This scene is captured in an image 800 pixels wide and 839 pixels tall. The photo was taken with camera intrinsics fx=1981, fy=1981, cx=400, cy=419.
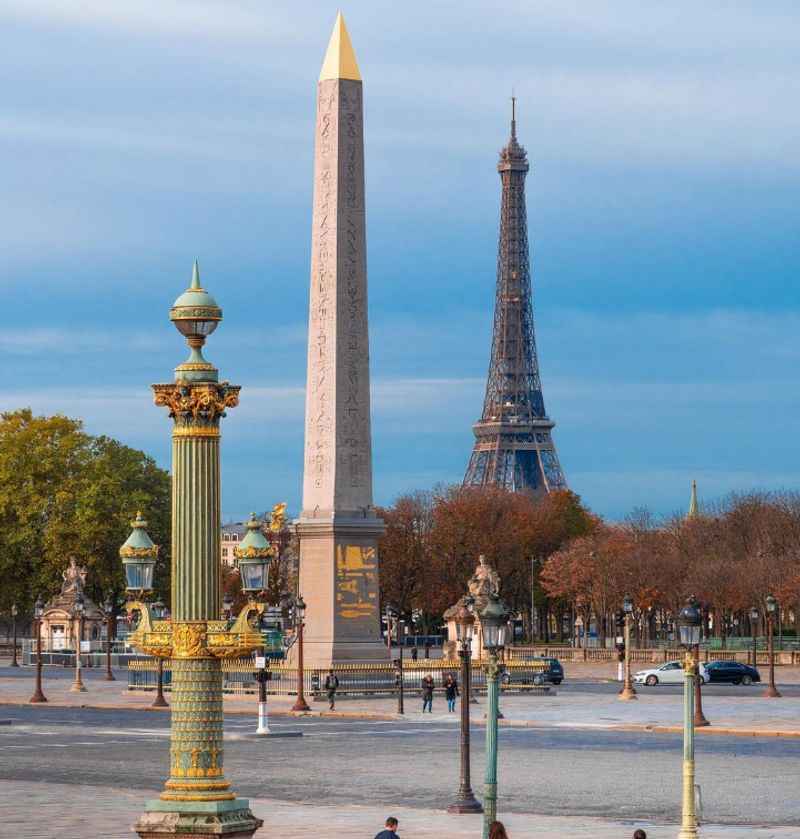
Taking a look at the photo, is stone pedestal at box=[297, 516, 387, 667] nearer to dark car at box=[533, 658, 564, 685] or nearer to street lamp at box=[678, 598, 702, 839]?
dark car at box=[533, 658, 564, 685]

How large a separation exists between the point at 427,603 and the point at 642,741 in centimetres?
6930

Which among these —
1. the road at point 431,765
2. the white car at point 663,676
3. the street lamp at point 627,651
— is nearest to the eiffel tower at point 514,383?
the white car at point 663,676

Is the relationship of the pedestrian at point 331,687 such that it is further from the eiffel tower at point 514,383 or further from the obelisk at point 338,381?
the eiffel tower at point 514,383

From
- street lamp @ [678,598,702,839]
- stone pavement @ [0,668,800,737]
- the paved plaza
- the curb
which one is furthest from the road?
street lamp @ [678,598,702,839]

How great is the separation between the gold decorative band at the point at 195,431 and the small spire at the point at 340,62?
37.9m

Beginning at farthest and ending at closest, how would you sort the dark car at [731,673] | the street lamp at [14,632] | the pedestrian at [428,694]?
the street lamp at [14,632], the dark car at [731,673], the pedestrian at [428,694]

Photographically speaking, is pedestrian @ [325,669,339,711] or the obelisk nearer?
pedestrian @ [325,669,339,711]

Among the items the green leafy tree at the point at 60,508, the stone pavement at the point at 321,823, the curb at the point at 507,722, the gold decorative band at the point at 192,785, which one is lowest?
the curb at the point at 507,722

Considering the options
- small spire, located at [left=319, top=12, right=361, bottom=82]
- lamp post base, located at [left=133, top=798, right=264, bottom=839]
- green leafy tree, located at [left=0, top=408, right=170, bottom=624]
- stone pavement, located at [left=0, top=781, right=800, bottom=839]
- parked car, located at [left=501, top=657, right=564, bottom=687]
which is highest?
small spire, located at [left=319, top=12, right=361, bottom=82]

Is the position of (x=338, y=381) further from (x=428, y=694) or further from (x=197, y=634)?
(x=197, y=634)

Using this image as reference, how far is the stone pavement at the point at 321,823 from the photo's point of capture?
2177 centimetres

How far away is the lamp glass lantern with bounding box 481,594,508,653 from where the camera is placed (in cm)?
2161

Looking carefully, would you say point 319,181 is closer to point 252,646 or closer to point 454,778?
point 454,778

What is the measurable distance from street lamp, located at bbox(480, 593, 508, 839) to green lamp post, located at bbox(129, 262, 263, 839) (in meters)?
5.47
